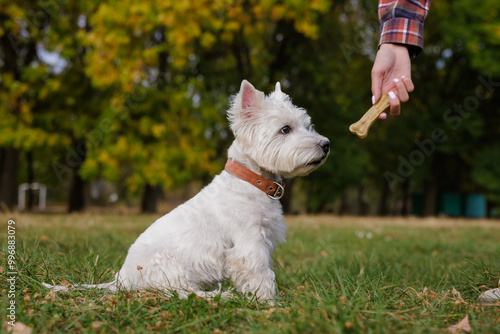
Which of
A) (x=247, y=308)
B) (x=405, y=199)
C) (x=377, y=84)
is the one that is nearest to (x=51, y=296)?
(x=247, y=308)

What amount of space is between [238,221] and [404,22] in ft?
6.31

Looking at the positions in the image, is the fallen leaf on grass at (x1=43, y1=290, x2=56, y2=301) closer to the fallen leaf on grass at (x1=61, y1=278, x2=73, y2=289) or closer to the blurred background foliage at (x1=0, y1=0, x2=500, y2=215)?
the fallen leaf on grass at (x1=61, y1=278, x2=73, y2=289)

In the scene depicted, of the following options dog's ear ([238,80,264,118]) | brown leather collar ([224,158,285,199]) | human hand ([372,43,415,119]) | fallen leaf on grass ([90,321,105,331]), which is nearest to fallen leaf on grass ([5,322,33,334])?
fallen leaf on grass ([90,321,105,331])

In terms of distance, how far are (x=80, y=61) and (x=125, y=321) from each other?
14.4 meters

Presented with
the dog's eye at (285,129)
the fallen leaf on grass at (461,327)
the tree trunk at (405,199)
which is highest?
the dog's eye at (285,129)

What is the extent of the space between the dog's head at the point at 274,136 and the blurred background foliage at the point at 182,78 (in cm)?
833

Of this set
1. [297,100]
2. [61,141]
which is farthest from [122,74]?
[297,100]

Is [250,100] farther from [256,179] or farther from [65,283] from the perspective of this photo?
[65,283]

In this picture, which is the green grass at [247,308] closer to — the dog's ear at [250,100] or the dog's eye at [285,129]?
the dog's eye at [285,129]

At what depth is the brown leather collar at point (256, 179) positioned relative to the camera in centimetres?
340

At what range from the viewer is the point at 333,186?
71.6ft

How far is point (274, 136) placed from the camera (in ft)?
11.5

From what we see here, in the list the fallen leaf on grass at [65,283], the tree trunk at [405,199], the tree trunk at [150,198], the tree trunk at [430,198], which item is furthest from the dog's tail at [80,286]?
the tree trunk at [405,199]

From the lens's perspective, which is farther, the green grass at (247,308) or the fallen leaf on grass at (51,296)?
the fallen leaf on grass at (51,296)
